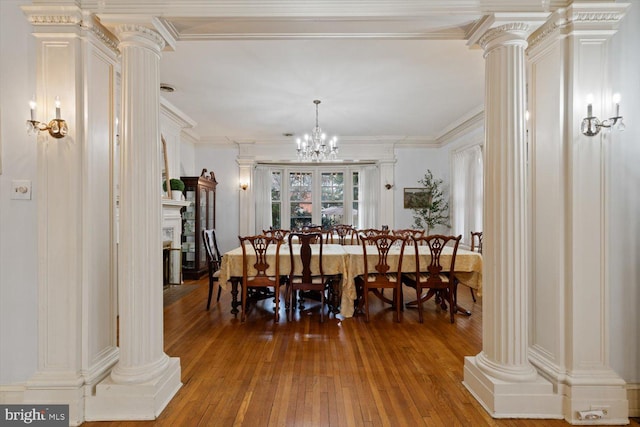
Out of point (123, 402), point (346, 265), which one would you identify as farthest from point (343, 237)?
point (123, 402)

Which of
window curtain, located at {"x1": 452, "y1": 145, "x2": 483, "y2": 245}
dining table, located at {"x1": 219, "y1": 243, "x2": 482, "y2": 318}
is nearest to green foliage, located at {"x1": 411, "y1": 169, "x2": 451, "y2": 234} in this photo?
window curtain, located at {"x1": 452, "y1": 145, "x2": 483, "y2": 245}

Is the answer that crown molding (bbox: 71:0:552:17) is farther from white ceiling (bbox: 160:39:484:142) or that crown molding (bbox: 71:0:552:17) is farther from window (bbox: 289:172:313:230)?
window (bbox: 289:172:313:230)

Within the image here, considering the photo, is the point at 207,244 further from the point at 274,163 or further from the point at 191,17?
the point at 274,163

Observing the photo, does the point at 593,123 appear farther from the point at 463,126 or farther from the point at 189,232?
the point at 189,232

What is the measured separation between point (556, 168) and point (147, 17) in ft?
8.47

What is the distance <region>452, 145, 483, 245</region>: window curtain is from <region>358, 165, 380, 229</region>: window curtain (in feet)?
5.84

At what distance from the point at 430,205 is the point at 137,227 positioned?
5.87 metres

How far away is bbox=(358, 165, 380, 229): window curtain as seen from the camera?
24.5ft

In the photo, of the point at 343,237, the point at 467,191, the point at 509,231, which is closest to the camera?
the point at 509,231

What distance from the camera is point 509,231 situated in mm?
1861

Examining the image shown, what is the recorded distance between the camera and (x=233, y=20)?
6.44 feet

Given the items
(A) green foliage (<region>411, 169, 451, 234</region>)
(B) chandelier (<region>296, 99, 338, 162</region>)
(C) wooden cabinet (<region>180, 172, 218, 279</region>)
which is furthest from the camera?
(A) green foliage (<region>411, 169, 451, 234</region>)

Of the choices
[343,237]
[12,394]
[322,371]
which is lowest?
[322,371]

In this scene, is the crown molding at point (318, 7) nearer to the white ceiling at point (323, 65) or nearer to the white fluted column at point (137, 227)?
the white ceiling at point (323, 65)
